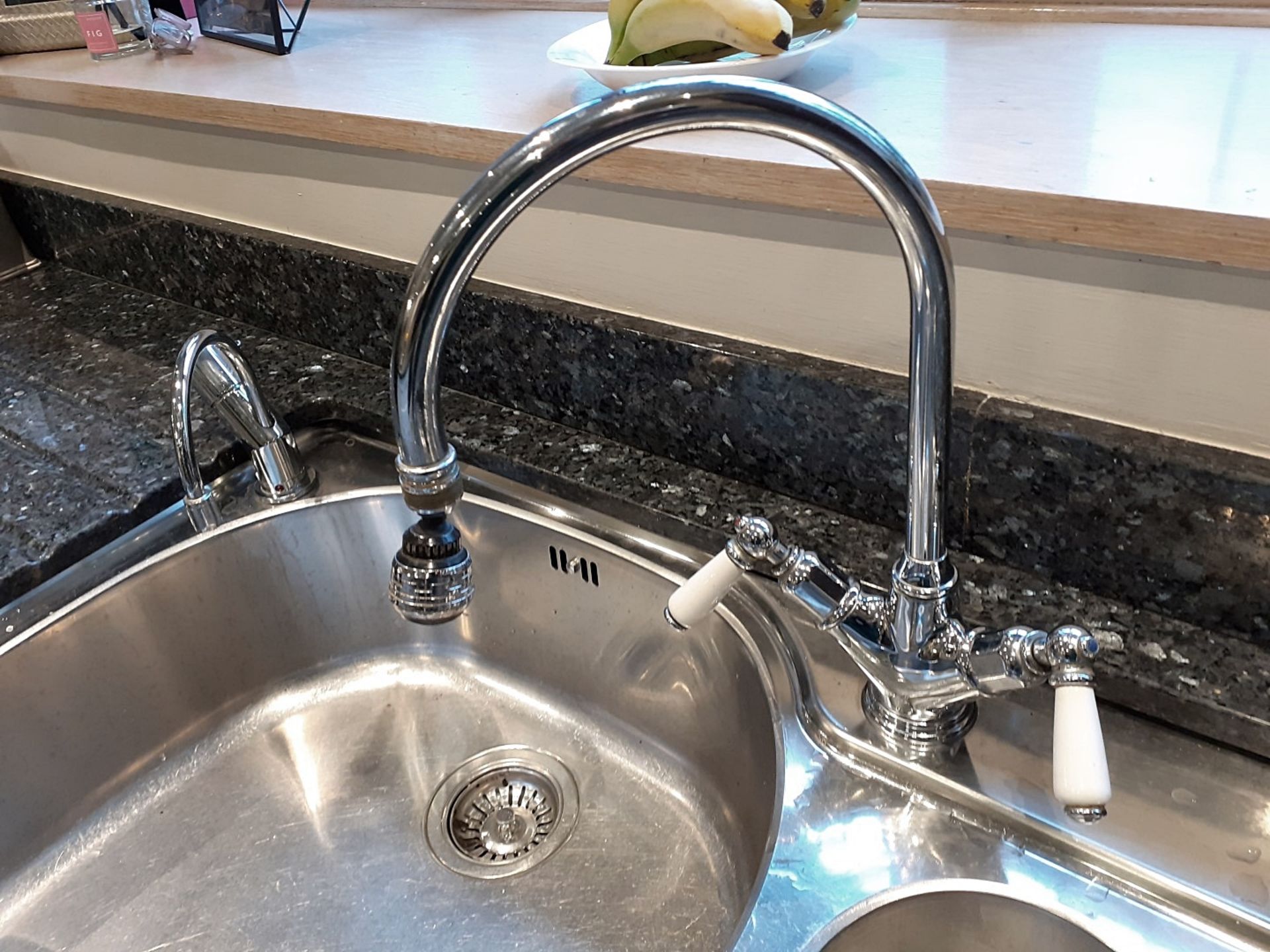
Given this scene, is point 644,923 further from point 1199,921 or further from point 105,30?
point 105,30

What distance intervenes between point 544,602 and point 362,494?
0.61 feet

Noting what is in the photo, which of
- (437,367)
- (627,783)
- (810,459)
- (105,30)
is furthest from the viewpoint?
(105,30)

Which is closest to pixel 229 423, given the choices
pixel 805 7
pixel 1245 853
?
pixel 805 7

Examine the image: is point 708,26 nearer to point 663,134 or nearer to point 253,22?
point 663,134

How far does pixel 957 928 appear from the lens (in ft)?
1.83

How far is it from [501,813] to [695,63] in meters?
0.60

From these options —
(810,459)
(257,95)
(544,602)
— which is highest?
(257,95)

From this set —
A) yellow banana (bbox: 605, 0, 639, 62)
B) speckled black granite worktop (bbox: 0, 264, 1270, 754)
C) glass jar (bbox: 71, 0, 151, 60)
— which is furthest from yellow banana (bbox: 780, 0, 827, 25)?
Answer: glass jar (bbox: 71, 0, 151, 60)

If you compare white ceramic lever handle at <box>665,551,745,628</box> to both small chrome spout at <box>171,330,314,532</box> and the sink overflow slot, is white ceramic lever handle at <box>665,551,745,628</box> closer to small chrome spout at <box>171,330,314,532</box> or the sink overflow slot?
the sink overflow slot

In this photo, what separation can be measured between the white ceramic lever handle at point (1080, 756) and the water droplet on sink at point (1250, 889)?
11 cm

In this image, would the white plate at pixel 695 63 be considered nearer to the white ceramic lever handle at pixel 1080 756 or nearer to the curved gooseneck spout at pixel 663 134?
the curved gooseneck spout at pixel 663 134

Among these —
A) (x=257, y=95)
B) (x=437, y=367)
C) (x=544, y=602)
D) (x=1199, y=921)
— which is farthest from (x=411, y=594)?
(x=257, y=95)

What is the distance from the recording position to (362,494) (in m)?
0.87

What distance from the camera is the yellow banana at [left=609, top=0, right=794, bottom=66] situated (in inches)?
25.8
